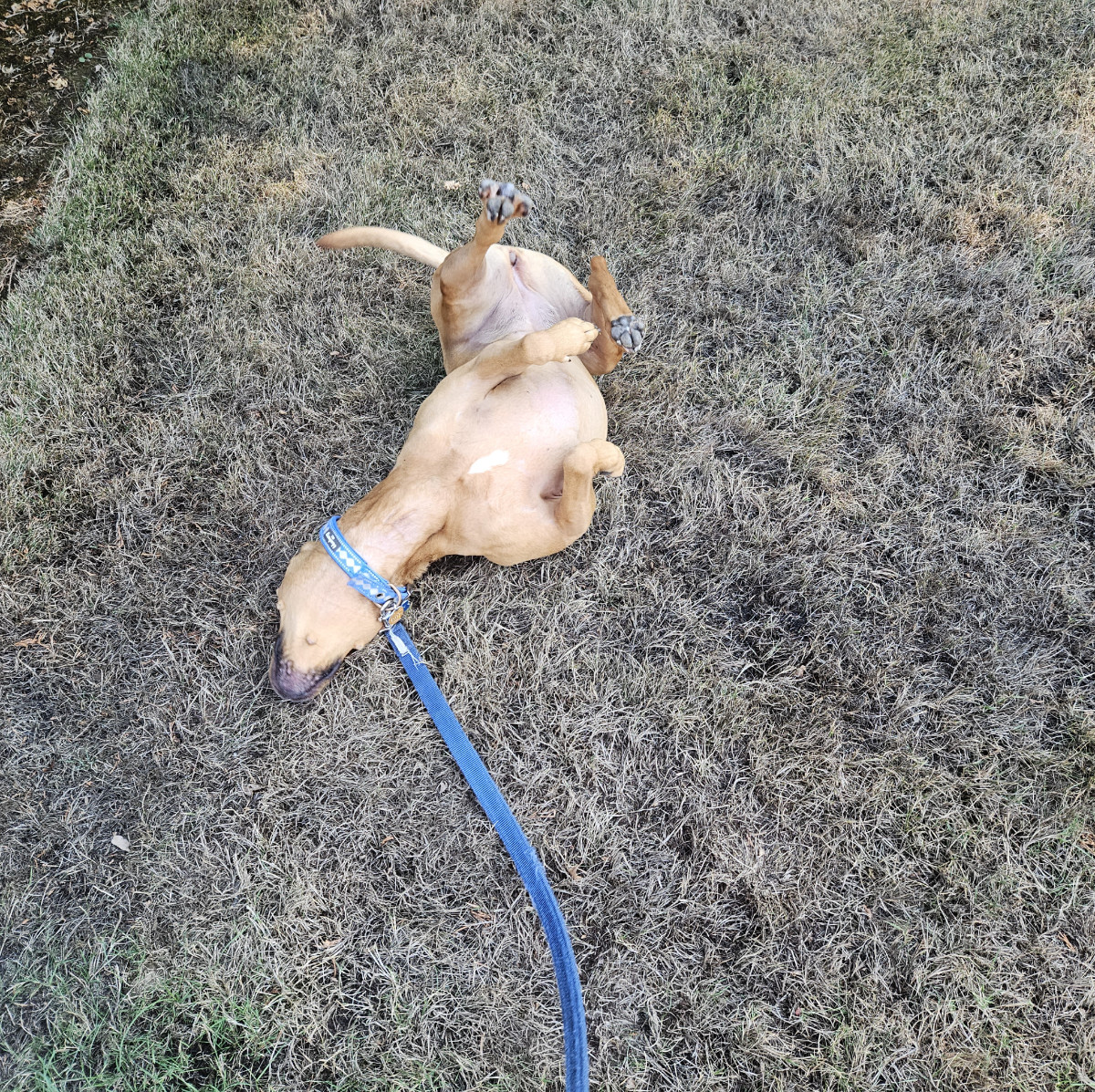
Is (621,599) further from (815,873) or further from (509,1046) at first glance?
(509,1046)

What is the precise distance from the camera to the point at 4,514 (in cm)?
341

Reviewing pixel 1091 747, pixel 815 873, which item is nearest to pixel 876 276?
pixel 1091 747

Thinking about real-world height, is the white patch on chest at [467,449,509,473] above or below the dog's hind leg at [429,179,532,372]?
below

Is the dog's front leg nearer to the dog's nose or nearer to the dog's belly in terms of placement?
the dog's belly

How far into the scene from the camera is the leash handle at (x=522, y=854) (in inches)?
92.2

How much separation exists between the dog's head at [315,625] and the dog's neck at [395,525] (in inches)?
5.0

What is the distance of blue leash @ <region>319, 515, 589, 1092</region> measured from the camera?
2.36 m

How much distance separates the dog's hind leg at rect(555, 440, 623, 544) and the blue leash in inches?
25.1

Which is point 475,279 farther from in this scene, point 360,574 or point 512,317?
point 360,574

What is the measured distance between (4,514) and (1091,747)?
466 cm

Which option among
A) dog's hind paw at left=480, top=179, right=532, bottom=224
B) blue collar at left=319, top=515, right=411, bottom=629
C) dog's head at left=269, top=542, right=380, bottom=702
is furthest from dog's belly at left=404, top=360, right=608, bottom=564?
dog's hind paw at left=480, top=179, right=532, bottom=224

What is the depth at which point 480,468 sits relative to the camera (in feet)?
8.81

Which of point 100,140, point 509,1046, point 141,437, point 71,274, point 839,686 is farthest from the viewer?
point 100,140

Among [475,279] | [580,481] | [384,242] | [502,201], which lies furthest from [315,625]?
[384,242]
